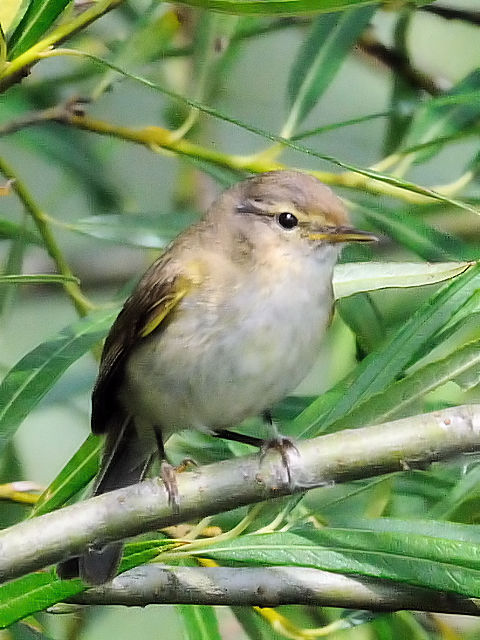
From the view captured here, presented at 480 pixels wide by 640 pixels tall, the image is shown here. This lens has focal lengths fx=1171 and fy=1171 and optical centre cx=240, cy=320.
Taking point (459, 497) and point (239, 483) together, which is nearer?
point (239, 483)

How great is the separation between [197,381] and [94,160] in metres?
0.91

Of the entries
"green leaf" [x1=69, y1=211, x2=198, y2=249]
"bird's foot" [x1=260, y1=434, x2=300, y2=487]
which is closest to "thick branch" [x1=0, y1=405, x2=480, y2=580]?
"bird's foot" [x1=260, y1=434, x2=300, y2=487]

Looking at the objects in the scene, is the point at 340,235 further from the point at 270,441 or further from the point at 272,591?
the point at 272,591

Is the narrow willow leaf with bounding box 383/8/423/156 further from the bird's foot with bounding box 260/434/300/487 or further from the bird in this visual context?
the bird's foot with bounding box 260/434/300/487

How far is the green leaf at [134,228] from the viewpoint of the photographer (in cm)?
198

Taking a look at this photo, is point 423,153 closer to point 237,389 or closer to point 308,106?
point 308,106

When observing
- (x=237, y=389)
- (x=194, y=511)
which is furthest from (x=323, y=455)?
(x=237, y=389)

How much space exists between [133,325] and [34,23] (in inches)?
18.8

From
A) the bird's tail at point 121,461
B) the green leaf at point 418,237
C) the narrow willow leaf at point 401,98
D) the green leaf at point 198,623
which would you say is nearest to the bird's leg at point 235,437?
the bird's tail at point 121,461

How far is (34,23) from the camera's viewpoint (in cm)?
153

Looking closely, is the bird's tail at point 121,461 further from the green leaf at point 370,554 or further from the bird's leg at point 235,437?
the green leaf at point 370,554

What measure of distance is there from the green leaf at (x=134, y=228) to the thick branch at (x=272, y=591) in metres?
0.70

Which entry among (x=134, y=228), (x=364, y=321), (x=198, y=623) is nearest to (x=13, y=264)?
(x=134, y=228)

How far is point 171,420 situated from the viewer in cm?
181
